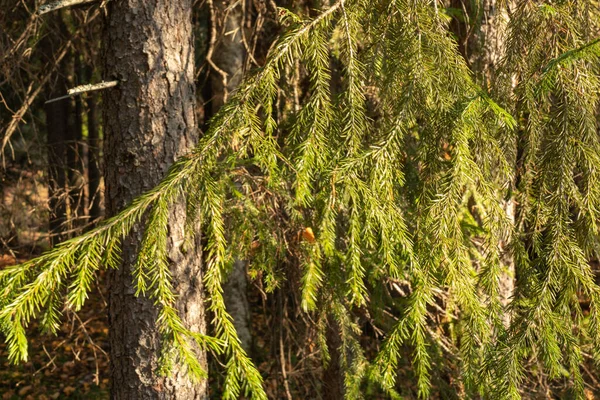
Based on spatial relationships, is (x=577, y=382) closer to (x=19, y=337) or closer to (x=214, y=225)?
(x=214, y=225)

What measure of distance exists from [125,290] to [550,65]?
200cm

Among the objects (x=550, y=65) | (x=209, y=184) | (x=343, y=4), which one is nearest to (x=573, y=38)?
(x=550, y=65)

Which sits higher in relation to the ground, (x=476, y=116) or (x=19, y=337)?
(x=476, y=116)

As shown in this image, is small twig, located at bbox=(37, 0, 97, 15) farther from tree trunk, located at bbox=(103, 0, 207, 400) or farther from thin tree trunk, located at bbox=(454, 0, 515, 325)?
thin tree trunk, located at bbox=(454, 0, 515, 325)

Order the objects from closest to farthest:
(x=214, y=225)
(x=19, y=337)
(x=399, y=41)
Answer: (x=19, y=337)
(x=214, y=225)
(x=399, y=41)

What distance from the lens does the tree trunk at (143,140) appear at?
2797mm

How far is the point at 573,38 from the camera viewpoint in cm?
246

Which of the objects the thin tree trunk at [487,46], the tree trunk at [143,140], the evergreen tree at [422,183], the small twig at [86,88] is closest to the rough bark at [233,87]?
the thin tree trunk at [487,46]

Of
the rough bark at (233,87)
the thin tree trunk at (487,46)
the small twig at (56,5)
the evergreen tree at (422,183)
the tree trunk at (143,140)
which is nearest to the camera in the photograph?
the evergreen tree at (422,183)

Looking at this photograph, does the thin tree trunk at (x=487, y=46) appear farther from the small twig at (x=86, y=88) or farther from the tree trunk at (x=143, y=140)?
the small twig at (x=86, y=88)

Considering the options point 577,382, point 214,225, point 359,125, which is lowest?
point 577,382

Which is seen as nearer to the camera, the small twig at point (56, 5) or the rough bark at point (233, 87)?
the small twig at point (56, 5)

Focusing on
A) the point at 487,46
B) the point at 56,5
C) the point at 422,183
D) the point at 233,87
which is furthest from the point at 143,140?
the point at 233,87

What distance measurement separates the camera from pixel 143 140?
282 cm
